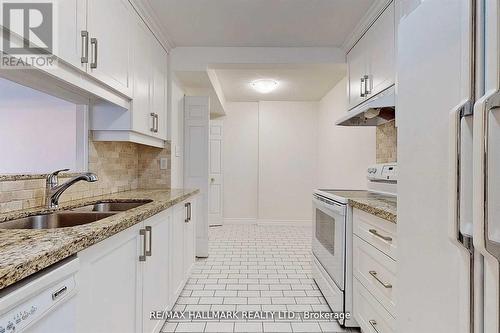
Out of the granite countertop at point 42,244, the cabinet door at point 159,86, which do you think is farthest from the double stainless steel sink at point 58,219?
the cabinet door at point 159,86

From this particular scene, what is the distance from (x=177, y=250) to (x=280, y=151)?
374 cm

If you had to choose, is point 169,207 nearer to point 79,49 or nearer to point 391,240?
point 79,49

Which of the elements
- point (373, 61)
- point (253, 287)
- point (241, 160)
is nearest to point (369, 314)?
point (253, 287)

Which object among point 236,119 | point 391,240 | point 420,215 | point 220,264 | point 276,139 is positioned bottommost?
point 220,264

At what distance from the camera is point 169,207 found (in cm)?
202

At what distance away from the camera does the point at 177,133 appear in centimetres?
339

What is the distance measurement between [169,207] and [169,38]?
176cm

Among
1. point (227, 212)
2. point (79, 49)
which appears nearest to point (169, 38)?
point (79, 49)

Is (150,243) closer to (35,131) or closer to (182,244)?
(182,244)

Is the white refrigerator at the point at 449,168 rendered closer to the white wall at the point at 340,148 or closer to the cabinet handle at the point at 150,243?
the cabinet handle at the point at 150,243

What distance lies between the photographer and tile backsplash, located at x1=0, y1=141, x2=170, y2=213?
1.51 meters

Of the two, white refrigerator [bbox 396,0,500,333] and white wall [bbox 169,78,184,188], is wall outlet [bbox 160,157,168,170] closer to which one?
white wall [bbox 169,78,184,188]

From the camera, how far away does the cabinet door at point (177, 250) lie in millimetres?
2180

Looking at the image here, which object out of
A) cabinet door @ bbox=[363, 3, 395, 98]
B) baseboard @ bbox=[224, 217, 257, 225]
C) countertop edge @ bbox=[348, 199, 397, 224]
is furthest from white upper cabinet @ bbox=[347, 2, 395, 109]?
baseboard @ bbox=[224, 217, 257, 225]
